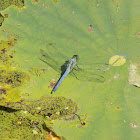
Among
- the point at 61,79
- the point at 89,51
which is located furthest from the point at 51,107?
the point at 89,51

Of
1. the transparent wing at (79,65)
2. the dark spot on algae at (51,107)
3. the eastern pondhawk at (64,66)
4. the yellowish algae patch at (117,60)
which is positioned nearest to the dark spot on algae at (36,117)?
the dark spot on algae at (51,107)

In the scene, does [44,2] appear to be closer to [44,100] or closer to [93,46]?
[93,46]

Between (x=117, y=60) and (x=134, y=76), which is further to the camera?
(x=117, y=60)

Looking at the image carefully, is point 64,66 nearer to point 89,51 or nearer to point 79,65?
point 79,65

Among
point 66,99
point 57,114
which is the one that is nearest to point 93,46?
point 66,99

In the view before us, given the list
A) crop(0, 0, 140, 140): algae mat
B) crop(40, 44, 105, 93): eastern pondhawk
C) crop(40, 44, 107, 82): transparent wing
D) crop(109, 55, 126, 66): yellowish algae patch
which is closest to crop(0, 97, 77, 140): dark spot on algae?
crop(0, 0, 140, 140): algae mat

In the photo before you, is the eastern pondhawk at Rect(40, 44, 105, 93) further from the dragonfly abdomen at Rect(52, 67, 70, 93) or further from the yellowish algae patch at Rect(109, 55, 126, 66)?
the yellowish algae patch at Rect(109, 55, 126, 66)
